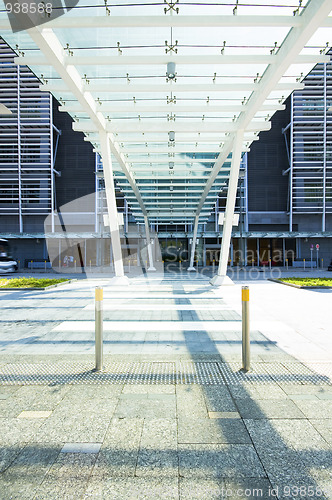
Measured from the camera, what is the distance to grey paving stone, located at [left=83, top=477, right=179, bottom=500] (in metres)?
2.10

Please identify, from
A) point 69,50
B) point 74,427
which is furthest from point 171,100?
point 74,427

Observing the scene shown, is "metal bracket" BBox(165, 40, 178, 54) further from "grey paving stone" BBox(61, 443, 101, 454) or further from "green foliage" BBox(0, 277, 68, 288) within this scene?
"green foliage" BBox(0, 277, 68, 288)

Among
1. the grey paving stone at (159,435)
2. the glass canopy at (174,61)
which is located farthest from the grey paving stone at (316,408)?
the glass canopy at (174,61)

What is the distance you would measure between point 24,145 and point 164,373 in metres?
37.2

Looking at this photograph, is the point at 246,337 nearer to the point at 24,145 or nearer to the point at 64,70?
the point at 64,70

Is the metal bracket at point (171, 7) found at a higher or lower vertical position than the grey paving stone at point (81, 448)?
higher

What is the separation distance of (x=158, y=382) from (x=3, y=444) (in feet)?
5.80

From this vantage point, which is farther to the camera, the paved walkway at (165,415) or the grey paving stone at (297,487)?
the paved walkway at (165,415)

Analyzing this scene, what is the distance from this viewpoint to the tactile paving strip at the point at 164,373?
12.8ft

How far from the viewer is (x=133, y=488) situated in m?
2.17

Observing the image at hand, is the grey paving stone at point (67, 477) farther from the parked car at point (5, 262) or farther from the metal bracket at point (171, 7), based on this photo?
the parked car at point (5, 262)

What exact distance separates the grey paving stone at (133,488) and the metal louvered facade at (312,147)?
38.2m

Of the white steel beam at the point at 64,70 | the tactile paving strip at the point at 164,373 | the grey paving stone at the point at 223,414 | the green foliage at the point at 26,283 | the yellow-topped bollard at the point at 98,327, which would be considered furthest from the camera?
the green foliage at the point at 26,283

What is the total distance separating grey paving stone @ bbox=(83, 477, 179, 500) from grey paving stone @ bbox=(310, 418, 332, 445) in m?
Answer: 1.43
